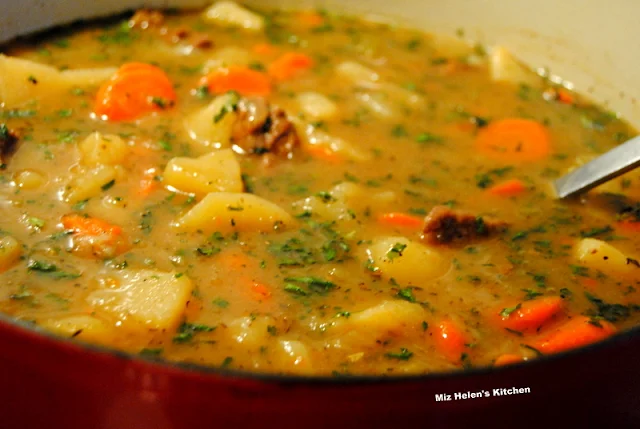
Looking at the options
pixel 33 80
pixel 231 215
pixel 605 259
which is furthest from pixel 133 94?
pixel 605 259

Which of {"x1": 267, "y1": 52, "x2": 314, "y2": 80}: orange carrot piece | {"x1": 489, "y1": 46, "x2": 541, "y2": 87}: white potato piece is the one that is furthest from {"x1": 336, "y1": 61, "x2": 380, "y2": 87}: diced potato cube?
{"x1": 489, "y1": 46, "x2": 541, "y2": 87}: white potato piece

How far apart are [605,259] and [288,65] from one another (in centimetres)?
187

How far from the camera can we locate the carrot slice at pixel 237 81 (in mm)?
3301

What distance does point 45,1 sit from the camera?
366cm

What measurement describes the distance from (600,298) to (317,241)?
37.9 inches

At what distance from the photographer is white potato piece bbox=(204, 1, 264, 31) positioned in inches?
156

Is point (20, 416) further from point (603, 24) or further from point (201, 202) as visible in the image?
point (603, 24)

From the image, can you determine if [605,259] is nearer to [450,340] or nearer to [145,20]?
[450,340]

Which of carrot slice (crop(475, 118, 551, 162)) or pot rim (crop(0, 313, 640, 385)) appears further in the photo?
carrot slice (crop(475, 118, 551, 162))

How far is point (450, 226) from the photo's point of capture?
8.14 ft

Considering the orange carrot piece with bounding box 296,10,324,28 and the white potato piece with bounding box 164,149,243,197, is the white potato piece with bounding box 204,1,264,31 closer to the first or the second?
the orange carrot piece with bounding box 296,10,324,28

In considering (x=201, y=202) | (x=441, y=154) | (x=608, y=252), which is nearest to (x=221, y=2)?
(x=441, y=154)

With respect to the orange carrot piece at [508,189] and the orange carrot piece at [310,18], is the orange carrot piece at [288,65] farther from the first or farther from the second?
the orange carrot piece at [508,189]

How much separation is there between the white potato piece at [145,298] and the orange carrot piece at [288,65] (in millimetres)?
1656
